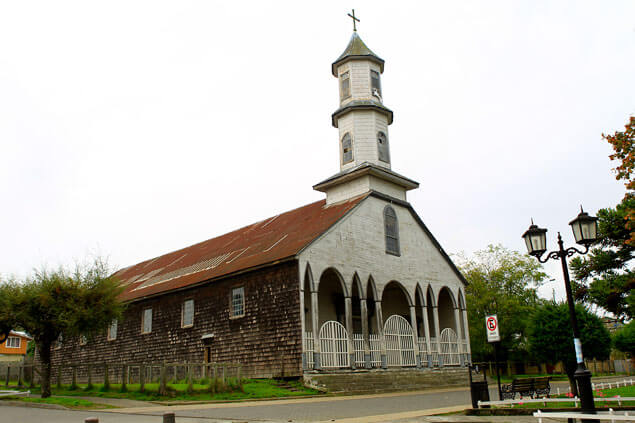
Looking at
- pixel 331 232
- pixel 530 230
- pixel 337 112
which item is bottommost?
pixel 530 230

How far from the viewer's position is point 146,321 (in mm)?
31453

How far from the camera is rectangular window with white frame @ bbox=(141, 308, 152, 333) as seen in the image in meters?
31.1

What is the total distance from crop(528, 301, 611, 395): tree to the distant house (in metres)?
59.7

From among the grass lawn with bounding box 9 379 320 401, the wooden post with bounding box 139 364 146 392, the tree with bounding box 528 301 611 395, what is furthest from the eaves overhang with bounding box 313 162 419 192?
the wooden post with bounding box 139 364 146 392

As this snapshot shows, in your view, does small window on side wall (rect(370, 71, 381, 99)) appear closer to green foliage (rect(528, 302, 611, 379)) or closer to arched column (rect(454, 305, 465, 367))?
arched column (rect(454, 305, 465, 367))

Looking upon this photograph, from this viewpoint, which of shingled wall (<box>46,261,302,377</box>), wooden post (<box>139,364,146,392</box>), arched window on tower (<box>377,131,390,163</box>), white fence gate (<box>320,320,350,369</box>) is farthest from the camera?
arched window on tower (<box>377,131,390,163</box>)

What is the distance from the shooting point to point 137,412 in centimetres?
1391

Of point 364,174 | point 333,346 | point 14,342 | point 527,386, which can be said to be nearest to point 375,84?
point 364,174

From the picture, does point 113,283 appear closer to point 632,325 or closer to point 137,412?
point 137,412

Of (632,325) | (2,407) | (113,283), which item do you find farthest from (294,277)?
(632,325)

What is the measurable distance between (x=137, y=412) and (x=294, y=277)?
395 inches

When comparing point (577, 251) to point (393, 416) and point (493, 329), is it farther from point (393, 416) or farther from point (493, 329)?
point (393, 416)

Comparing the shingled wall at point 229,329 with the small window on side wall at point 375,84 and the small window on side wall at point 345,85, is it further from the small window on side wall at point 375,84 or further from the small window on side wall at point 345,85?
the small window on side wall at point 375,84

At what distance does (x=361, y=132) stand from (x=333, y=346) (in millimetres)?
12476
